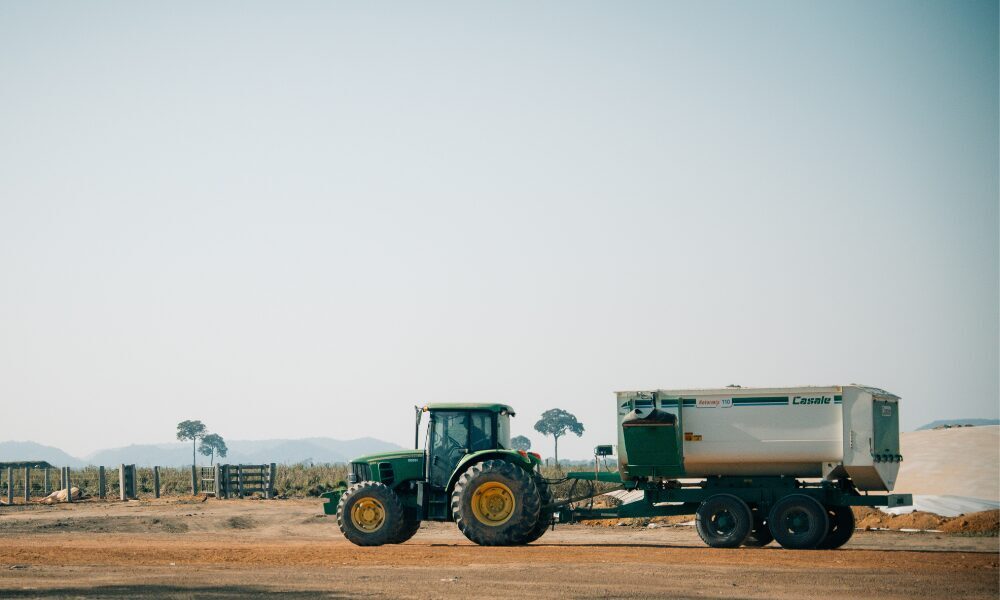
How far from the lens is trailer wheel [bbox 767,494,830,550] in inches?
828

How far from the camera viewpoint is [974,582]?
15789 millimetres

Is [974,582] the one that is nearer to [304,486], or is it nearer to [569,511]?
[569,511]

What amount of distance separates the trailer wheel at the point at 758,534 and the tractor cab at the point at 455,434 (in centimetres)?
532

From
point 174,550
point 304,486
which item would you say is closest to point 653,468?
point 174,550

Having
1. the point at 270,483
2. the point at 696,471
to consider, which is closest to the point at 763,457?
the point at 696,471

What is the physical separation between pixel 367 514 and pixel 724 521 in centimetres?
716

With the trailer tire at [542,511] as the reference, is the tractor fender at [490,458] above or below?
above

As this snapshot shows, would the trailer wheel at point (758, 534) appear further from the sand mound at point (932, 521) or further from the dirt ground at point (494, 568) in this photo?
the sand mound at point (932, 521)

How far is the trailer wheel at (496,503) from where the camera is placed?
2152 centimetres

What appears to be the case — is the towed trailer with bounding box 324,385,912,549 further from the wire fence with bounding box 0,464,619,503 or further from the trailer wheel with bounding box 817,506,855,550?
the wire fence with bounding box 0,464,619,503

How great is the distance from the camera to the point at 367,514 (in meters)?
22.7

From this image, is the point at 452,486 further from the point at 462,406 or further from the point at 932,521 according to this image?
the point at 932,521

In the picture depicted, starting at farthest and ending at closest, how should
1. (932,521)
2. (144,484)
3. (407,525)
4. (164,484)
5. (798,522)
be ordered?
1. (164,484)
2. (144,484)
3. (932,521)
4. (407,525)
5. (798,522)

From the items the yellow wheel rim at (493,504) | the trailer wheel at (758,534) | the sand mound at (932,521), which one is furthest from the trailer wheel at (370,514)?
the sand mound at (932,521)
